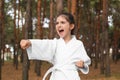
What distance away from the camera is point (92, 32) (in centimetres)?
3170

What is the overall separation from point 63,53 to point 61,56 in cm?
4

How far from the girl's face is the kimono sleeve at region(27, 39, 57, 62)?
0.17 m

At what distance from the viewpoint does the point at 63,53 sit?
3.74 metres

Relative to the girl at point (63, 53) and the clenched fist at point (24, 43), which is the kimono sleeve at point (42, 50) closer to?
the girl at point (63, 53)

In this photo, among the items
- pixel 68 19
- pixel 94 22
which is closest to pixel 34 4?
pixel 94 22

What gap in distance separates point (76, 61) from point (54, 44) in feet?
Answer: 1.05

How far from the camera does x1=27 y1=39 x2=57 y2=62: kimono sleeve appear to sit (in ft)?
11.7

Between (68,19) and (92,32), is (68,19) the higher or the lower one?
the higher one

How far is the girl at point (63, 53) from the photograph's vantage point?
143 inches

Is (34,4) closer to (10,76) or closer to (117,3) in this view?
(117,3)

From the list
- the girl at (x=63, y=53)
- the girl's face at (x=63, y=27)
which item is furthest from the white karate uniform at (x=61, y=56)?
the girl's face at (x=63, y=27)

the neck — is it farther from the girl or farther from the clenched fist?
the clenched fist

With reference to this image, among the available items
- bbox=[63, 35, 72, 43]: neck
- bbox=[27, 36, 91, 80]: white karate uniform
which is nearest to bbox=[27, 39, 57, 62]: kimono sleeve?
bbox=[27, 36, 91, 80]: white karate uniform

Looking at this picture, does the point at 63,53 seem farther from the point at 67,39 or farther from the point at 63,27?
the point at 63,27
